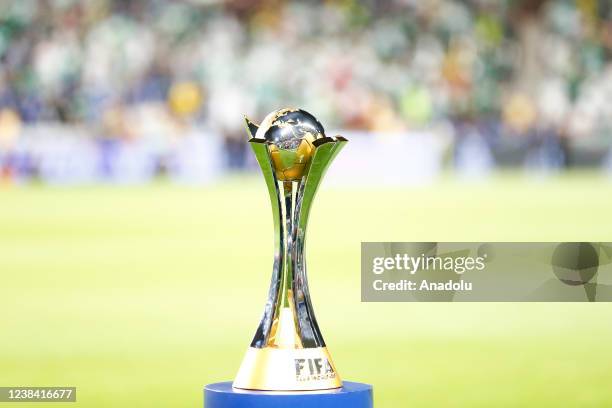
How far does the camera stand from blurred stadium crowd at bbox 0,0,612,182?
589 inches

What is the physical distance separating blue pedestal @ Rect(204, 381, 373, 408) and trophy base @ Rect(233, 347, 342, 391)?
0.09 ft

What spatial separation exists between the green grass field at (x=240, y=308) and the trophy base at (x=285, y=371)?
5.89 feet

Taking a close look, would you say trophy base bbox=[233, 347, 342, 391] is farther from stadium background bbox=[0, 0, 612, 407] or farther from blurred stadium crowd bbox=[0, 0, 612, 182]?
blurred stadium crowd bbox=[0, 0, 612, 182]

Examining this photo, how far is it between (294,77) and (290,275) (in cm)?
1468

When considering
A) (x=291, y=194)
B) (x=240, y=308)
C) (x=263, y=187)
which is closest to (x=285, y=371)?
(x=291, y=194)

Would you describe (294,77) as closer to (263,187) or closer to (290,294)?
(263,187)

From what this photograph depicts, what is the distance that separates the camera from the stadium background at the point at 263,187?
5.15 meters

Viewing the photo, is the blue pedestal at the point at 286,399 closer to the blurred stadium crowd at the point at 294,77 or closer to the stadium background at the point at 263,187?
the stadium background at the point at 263,187

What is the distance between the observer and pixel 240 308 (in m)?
6.51

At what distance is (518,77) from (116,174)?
7.55 metres

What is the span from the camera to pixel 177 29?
17250 mm

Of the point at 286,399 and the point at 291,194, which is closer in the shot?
the point at 286,399

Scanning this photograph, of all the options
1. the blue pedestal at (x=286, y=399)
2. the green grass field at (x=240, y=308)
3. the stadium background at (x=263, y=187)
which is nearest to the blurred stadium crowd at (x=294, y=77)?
the stadium background at (x=263, y=187)

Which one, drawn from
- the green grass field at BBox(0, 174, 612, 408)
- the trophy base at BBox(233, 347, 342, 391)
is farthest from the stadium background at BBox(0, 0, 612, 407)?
the trophy base at BBox(233, 347, 342, 391)
